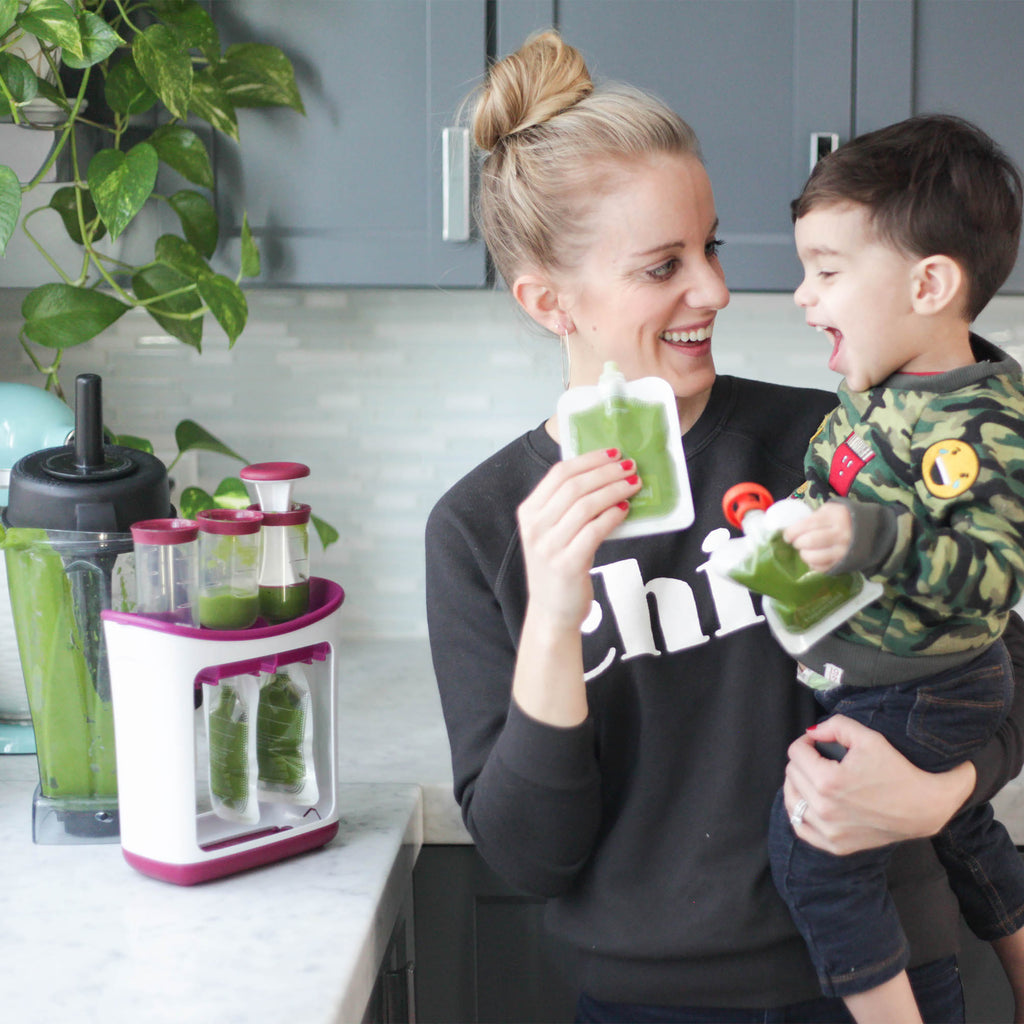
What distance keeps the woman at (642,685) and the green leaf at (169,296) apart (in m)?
0.61

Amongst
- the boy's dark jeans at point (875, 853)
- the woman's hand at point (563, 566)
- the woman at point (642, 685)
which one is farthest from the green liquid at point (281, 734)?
the boy's dark jeans at point (875, 853)

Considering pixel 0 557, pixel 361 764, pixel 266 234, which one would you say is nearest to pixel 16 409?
pixel 0 557

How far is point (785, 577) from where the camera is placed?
3.08 feet

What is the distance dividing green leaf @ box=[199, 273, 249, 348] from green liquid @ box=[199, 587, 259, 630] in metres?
0.59

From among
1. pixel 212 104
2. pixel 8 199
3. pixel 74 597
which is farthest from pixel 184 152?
pixel 74 597

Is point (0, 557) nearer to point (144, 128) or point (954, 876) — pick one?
point (144, 128)

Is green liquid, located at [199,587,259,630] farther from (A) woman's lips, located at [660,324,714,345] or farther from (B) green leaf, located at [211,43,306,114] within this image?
(B) green leaf, located at [211,43,306,114]

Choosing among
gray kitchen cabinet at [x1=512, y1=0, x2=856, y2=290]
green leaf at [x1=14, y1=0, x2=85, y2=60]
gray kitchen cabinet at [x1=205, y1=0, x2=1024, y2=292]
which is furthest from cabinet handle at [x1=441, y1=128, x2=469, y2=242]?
green leaf at [x1=14, y1=0, x2=85, y2=60]

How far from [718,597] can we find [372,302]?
42.6 inches

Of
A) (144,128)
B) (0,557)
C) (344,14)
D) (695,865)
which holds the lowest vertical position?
(695,865)

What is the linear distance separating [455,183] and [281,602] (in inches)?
27.6

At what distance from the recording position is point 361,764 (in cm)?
154

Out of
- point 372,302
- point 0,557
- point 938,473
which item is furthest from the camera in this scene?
point 372,302

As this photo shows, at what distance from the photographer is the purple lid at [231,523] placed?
113 centimetres
